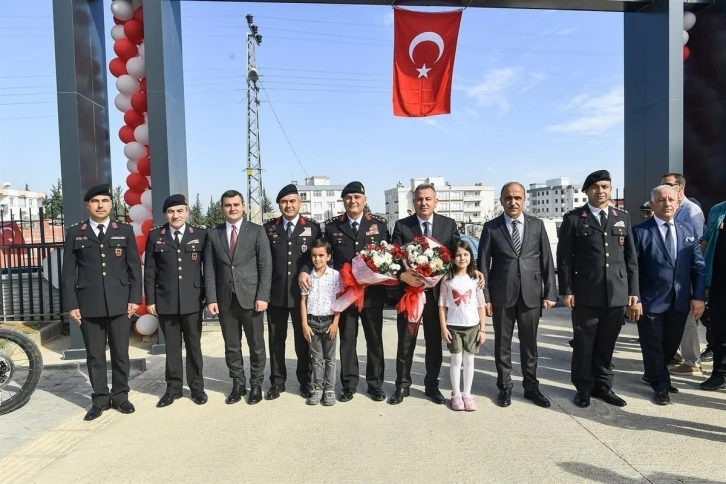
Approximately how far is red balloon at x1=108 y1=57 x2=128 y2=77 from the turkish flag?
369 cm

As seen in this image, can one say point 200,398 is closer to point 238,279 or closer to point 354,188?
point 238,279

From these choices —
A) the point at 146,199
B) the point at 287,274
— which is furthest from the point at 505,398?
the point at 146,199

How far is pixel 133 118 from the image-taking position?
6449mm

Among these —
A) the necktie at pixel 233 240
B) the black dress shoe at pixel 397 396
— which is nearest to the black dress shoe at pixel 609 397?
the black dress shoe at pixel 397 396

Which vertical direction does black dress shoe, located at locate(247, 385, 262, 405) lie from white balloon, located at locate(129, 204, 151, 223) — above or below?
below

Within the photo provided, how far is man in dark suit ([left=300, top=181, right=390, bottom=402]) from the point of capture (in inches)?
171

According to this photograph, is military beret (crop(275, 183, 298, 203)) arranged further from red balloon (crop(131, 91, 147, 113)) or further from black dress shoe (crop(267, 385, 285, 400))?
red balloon (crop(131, 91, 147, 113))

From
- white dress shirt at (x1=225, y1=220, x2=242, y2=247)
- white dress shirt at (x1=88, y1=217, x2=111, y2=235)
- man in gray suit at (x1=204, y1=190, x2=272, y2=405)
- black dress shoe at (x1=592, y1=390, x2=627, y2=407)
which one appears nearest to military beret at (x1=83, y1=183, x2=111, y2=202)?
white dress shirt at (x1=88, y1=217, x2=111, y2=235)

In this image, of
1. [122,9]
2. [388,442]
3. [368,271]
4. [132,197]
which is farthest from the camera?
[132,197]

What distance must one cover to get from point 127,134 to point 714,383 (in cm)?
719

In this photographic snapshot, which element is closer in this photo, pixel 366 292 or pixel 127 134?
pixel 366 292

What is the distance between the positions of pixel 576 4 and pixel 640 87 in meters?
1.57

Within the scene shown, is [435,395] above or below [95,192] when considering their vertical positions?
below

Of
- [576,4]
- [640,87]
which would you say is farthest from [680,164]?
[576,4]
